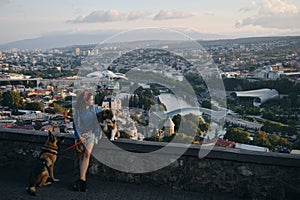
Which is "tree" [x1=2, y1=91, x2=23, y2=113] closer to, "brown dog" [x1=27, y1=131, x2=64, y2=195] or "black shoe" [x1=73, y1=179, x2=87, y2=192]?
"brown dog" [x1=27, y1=131, x2=64, y2=195]

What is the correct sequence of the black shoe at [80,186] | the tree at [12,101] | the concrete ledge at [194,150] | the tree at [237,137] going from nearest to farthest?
the concrete ledge at [194,150] → the black shoe at [80,186] → the tree at [237,137] → the tree at [12,101]

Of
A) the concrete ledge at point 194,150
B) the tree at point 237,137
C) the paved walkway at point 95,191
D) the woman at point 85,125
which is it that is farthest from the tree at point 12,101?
the woman at point 85,125

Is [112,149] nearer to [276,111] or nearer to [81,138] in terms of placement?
[81,138]

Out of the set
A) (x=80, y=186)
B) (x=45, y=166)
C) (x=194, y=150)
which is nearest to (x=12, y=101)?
(x=45, y=166)

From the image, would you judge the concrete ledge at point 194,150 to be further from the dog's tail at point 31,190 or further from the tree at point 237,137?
the tree at point 237,137

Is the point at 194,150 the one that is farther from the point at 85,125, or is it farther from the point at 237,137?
the point at 237,137

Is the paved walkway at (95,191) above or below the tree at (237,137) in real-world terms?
above
